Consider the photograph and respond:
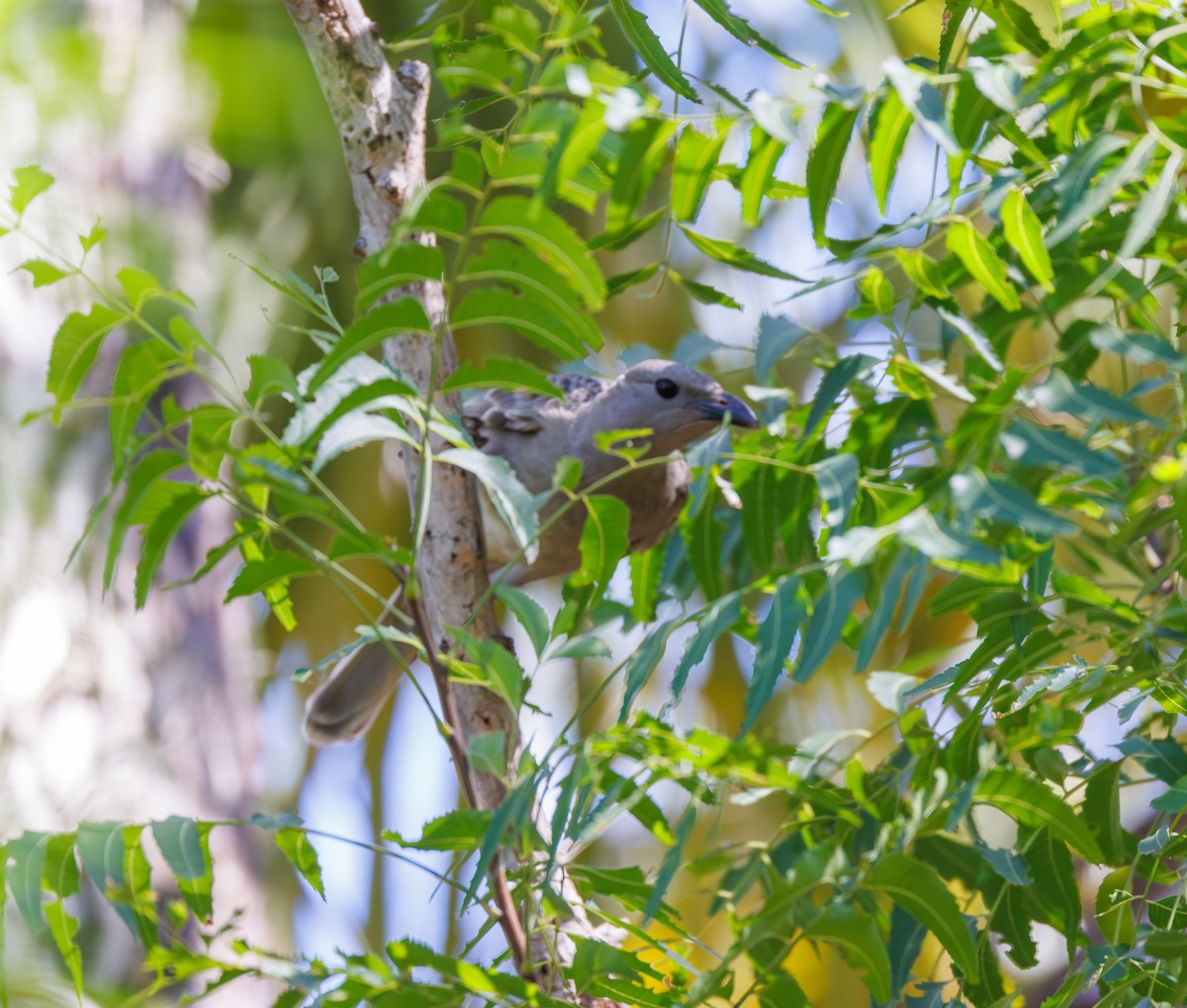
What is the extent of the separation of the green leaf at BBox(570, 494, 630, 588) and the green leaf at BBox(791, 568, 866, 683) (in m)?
0.52

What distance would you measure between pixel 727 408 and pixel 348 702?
160cm

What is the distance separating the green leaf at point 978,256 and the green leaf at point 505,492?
0.61 metres

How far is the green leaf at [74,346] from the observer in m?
1.44

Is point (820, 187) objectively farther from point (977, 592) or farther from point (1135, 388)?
point (977, 592)

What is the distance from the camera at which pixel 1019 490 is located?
1086 mm

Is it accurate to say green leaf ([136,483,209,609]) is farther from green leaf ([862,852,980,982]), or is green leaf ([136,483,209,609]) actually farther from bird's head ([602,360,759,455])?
bird's head ([602,360,759,455])

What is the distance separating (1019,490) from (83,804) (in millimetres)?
4212

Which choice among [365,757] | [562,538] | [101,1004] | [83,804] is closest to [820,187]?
[562,538]

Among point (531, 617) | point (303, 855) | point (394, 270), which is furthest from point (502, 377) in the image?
point (303, 855)

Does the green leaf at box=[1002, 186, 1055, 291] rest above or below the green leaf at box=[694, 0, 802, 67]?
below

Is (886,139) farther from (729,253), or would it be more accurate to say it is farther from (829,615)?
(829,615)

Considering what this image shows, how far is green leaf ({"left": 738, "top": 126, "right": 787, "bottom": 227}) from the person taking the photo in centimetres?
157

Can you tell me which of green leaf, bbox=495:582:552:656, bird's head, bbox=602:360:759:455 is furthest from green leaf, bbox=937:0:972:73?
bird's head, bbox=602:360:759:455

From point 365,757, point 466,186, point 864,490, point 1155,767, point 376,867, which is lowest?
point 376,867
